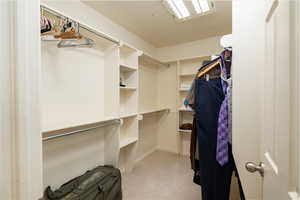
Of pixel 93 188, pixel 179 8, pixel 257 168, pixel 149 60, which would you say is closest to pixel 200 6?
pixel 179 8

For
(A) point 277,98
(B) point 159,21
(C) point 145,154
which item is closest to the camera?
(A) point 277,98

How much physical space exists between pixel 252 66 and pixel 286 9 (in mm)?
521

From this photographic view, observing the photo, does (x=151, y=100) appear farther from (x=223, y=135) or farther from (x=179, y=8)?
(x=223, y=135)

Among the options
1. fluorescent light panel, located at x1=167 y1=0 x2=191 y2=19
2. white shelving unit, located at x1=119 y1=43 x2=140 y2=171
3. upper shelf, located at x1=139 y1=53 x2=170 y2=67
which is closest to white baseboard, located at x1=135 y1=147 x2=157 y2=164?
white shelving unit, located at x1=119 y1=43 x2=140 y2=171

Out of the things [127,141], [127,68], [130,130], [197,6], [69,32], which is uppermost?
[197,6]

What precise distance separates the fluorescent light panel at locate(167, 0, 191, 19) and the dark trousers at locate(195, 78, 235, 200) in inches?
42.8

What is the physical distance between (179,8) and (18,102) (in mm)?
2024

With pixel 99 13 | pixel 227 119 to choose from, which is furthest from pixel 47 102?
pixel 227 119

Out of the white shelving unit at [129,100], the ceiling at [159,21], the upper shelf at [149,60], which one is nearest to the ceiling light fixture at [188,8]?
the ceiling at [159,21]

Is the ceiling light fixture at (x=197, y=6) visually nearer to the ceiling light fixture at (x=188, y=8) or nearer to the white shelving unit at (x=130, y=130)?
the ceiling light fixture at (x=188, y=8)

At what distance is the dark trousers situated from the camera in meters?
1.23

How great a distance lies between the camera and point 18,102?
0.41m

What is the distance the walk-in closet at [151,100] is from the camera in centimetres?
41

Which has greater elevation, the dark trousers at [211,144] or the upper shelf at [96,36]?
the upper shelf at [96,36]
